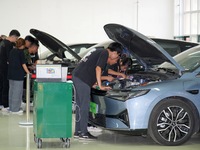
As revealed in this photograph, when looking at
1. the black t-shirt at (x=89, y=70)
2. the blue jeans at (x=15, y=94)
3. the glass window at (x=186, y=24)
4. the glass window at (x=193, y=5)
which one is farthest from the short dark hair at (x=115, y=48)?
the glass window at (x=186, y=24)

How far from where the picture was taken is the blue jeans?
1022cm

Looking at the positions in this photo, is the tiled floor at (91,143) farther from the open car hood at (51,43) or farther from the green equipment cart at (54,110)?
the open car hood at (51,43)

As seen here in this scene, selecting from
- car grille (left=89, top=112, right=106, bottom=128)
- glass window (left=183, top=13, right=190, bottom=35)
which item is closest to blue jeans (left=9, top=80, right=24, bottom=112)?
car grille (left=89, top=112, right=106, bottom=128)

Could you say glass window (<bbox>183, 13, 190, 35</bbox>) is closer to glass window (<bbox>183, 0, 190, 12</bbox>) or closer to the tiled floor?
glass window (<bbox>183, 0, 190, 12</bbox>)

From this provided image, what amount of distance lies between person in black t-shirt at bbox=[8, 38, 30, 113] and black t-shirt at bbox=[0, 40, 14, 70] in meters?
0.54

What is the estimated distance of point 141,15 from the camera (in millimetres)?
23047

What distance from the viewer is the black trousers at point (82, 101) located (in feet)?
24.1

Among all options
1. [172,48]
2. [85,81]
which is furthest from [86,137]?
[172,48]

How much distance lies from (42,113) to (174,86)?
1724 mm

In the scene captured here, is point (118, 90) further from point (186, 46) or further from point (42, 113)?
point (186, 46)

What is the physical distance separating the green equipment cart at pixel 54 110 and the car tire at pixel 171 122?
42.4 inches

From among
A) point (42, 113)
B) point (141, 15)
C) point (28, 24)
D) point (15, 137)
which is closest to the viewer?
point (42, 113)

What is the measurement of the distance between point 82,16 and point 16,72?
12306mm

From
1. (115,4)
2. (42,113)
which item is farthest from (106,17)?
(42,113)
